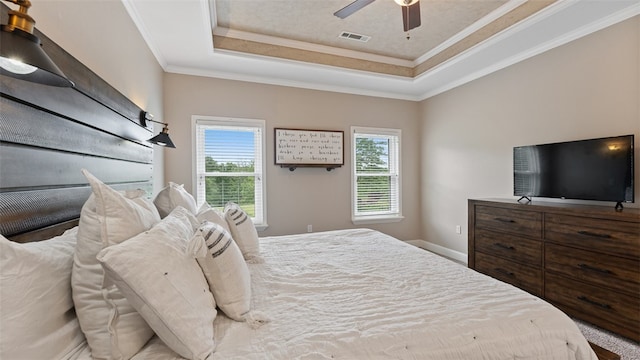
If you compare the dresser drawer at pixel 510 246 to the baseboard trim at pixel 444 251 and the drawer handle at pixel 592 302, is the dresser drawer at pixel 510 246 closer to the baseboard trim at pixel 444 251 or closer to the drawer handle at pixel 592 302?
the drawer handle at pixel 592 302

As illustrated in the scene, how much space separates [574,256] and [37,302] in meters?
3.26

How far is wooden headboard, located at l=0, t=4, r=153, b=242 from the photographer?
94cm

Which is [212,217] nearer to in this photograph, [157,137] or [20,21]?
[157,137]

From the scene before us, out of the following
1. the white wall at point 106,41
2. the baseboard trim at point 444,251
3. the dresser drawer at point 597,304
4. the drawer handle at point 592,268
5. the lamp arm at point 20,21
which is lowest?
the baseboard trim at point 444,251

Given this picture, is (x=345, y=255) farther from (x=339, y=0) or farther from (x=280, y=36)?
(x=280, y=36)

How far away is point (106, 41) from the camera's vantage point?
186cm

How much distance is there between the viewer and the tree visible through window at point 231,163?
3.76 meters

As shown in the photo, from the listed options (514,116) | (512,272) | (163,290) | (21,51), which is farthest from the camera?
(514,116)

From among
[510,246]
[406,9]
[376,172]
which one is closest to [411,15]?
[406,9]

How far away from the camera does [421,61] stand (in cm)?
402

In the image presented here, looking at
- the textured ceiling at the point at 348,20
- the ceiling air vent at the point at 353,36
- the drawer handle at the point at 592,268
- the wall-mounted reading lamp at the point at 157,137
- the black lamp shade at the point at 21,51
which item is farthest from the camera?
the ceiling air vent at the point at 353,36

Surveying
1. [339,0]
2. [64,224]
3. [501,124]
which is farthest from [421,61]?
[64,224]

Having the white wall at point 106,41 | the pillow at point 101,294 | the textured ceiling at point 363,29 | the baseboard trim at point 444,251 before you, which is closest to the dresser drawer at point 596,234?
the baseboard trim at point 444,251

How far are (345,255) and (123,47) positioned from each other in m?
2.29
